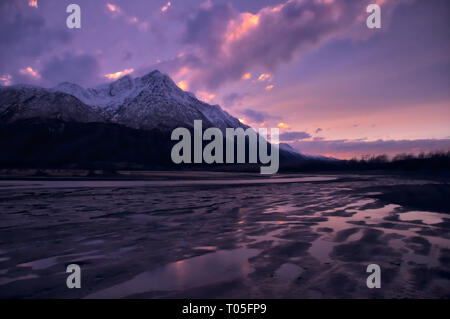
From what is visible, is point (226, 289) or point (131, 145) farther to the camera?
point (131, 145)

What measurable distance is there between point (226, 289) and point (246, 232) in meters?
4.97

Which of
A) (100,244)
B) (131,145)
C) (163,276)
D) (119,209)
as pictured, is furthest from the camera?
(131,145)

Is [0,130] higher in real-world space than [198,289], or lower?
higher

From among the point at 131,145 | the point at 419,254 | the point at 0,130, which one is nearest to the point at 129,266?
the point at 419,254

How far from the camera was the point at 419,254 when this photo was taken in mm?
7941

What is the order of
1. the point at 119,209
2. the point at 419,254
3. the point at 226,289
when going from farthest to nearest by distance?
the point at 119,209, the point at 419,254, the point at 226,289

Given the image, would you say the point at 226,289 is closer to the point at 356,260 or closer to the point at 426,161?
the point at 356,260

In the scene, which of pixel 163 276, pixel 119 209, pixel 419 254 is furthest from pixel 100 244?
pixel 419 254

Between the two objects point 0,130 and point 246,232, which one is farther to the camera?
point 0,130
